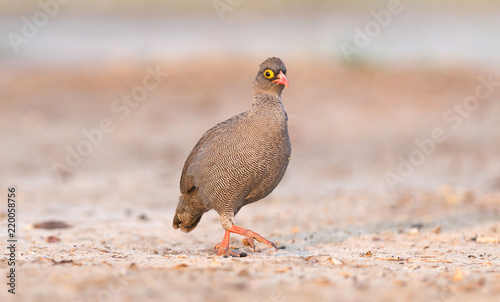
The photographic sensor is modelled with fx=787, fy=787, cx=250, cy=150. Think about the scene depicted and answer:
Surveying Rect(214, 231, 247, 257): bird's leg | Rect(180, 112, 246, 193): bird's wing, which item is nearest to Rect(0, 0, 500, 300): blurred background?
Rect(214, 231, 247, 257): bird's leg

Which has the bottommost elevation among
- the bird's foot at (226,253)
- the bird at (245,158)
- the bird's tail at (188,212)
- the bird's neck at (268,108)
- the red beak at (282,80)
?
the bird's foot at (226,253)

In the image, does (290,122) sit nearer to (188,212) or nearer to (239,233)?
(188,212)

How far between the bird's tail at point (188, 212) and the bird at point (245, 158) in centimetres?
8

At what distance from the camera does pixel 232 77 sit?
19703 mm

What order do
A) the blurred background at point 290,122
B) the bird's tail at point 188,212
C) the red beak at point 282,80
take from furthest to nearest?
the blurred background at point 290,122 < the bird's tail at point 188,212 < the red beak at point 282,80

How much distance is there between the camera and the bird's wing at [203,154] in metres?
8.22

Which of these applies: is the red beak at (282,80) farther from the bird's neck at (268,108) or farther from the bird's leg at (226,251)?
the bird's leg at (226,251)

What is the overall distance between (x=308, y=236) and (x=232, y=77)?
34.8 feet

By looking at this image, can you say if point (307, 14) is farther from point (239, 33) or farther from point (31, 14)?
point (31, 14)

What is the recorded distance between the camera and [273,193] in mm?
12609

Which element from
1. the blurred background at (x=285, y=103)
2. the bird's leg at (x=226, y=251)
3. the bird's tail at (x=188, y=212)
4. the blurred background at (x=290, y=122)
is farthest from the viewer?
the blurred background at (x=285, y=103)

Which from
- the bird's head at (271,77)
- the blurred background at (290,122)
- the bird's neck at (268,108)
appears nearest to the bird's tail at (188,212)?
the blurred background at (290,122)

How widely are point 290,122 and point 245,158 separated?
30.1ft

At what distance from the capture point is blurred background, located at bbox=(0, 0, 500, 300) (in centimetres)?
1109
